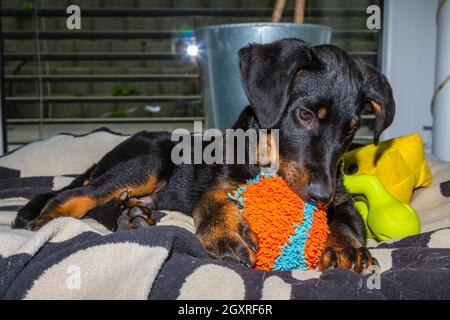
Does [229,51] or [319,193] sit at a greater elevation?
[229,51]

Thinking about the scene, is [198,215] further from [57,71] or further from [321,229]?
[57,71]

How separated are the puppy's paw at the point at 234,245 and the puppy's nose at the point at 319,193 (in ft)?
0.87

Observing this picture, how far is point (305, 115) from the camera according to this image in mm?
2240

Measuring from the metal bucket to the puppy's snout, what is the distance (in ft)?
5.93

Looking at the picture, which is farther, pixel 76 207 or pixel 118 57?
pixel 118 57

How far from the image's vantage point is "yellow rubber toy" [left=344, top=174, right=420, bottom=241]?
7.75 ft

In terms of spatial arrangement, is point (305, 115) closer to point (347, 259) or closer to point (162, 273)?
point (347, 259)

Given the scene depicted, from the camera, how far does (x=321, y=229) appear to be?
199cm

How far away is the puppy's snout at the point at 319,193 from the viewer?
6.57 feet

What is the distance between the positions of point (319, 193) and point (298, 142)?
A: 29 cm

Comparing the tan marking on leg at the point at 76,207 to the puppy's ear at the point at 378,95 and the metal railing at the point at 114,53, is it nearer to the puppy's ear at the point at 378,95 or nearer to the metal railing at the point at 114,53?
the puppy's ear at the point at 378,95

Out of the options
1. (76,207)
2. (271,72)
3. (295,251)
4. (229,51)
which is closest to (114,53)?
(229,51)
